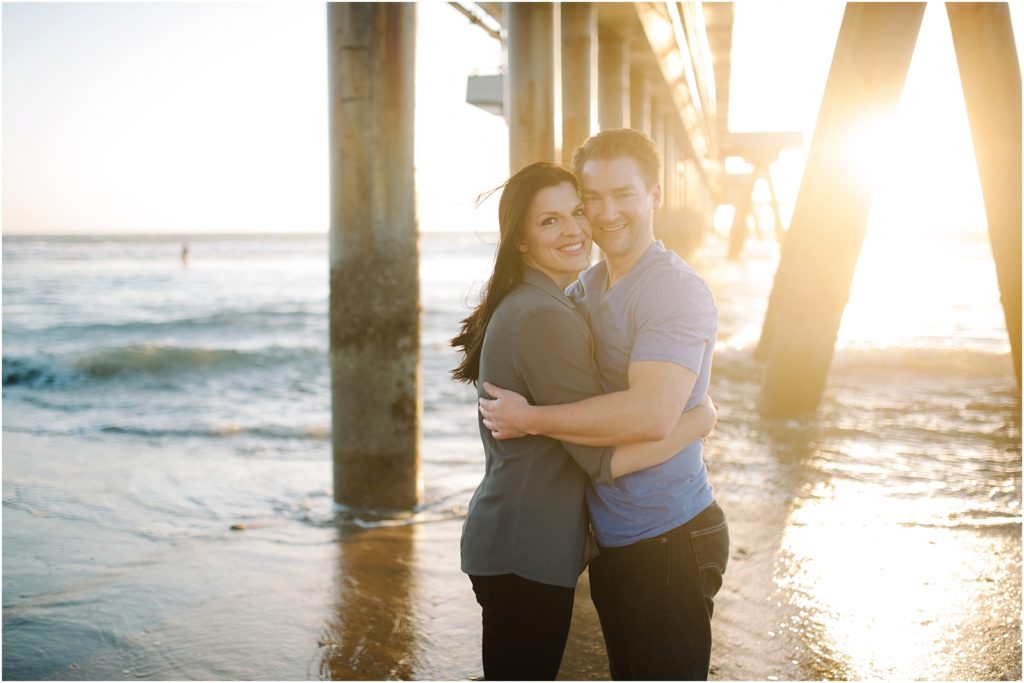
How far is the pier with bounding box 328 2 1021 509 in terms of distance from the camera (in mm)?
4664

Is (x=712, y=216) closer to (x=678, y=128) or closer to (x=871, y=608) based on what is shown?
(x=678, y=128)

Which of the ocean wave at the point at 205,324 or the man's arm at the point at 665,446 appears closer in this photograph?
the man's arm at the point at 665,446

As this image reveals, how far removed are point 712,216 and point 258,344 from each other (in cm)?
5271

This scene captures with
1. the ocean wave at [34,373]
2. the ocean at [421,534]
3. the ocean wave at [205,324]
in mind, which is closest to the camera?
the ocean at [421,534]

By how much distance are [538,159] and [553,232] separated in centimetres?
416

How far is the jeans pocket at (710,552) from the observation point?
2.18 m

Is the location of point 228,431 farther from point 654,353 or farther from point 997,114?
point 654,353

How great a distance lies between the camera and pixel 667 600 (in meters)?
2.13

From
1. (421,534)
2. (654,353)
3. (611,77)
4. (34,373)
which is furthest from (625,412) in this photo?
(34,373)

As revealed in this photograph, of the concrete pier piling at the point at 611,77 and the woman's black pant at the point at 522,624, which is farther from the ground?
the concrete pier piling at the point at 611,77

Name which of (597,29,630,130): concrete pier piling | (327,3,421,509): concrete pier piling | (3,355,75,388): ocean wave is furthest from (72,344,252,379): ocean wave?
(327,3,421,509): concrete pier piling

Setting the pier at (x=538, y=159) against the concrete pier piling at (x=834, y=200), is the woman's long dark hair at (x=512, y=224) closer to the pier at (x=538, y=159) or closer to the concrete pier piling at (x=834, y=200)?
the pier at (x=538, y=159)

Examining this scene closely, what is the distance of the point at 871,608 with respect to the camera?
355cm

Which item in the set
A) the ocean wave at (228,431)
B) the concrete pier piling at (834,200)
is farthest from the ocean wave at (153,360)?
the concrete pier piling at (834,200)
